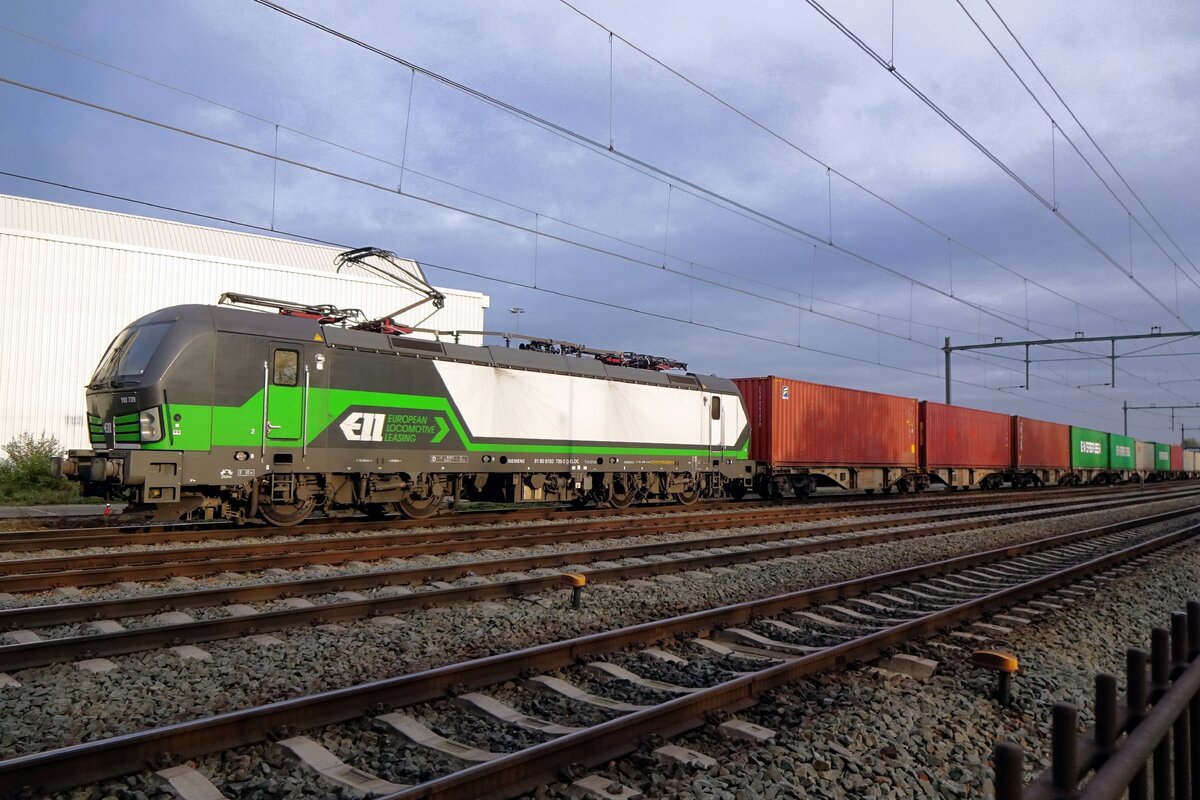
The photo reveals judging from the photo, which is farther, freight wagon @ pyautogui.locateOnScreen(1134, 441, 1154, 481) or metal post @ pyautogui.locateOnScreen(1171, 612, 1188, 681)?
freight wagon @ pyautogui.locateOnScreen(1134, 441, 1154, 481)

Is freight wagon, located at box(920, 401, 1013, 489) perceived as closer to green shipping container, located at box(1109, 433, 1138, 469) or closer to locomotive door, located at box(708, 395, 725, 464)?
locomotive door, located at box(708, 395, 725, 464)

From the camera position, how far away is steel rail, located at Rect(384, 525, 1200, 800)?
12.0ft

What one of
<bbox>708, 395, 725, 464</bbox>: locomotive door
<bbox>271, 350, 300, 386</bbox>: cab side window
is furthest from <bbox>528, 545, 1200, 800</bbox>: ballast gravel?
<bbox>708, 395, 725, 464</bbox>: locomotive door

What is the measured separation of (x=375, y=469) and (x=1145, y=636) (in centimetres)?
1073

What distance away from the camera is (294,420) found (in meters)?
12.3

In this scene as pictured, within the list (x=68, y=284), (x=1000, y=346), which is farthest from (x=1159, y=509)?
(x=68, y=284)

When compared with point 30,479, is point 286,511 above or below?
below

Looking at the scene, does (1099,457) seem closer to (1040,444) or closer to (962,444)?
(1040,444)

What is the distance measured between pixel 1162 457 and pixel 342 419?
66933mm

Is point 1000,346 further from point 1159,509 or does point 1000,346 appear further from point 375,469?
point 375,469

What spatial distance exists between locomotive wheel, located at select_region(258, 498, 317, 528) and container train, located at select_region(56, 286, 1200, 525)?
0.04m

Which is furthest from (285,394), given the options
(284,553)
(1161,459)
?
(1161,459)

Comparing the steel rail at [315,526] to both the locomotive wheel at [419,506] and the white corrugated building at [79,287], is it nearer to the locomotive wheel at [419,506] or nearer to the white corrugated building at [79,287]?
the locomotive wheel at [419,506]

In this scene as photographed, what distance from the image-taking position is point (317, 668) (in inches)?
224
